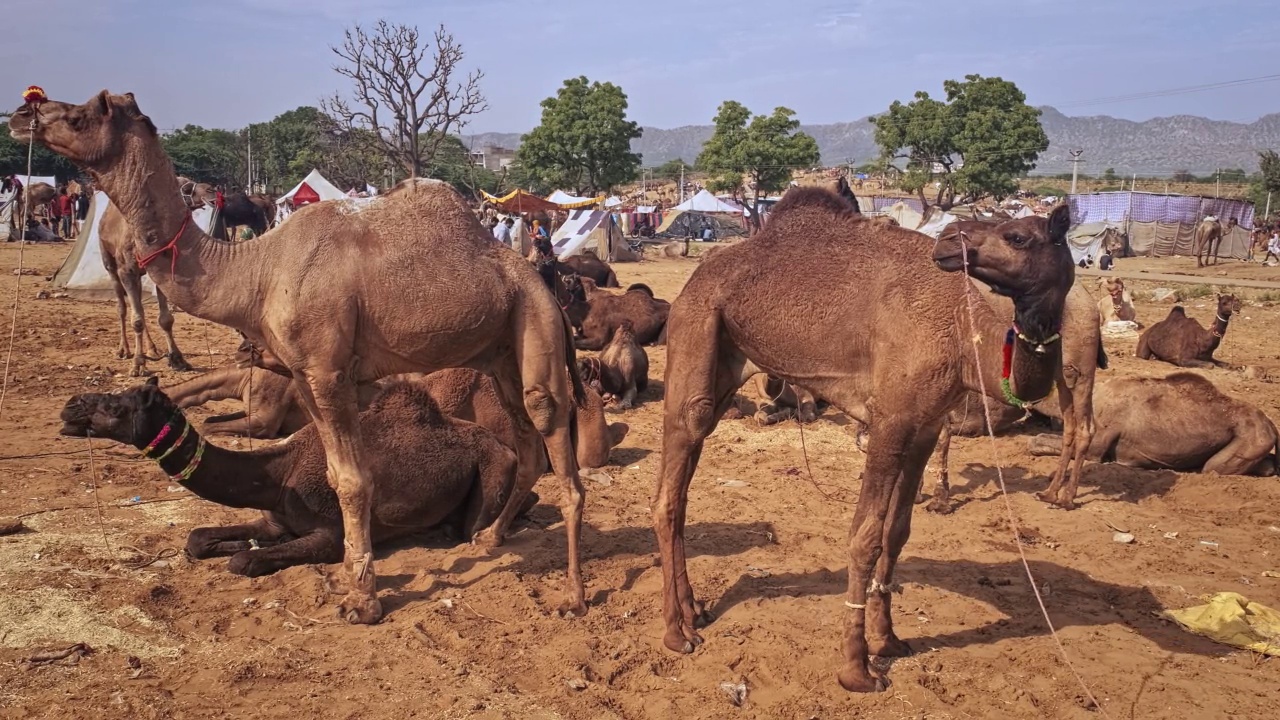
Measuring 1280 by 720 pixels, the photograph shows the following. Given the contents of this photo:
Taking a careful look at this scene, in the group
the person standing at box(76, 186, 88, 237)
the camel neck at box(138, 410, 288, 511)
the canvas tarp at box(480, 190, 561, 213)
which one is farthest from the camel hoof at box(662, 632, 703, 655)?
the person standing at box(76, 186, 88, 237)

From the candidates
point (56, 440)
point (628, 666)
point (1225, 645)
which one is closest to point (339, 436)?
point (628, 666)

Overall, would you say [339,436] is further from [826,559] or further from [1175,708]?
[1175,708]

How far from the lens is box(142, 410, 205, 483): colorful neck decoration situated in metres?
5.89

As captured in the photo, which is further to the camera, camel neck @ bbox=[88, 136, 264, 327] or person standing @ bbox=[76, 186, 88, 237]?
person standing @ bbox=[76, 186, 88, 237]

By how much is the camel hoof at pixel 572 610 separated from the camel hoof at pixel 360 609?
1107mm

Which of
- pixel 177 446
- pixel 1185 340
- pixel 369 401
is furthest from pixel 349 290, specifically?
pixel 1185 340

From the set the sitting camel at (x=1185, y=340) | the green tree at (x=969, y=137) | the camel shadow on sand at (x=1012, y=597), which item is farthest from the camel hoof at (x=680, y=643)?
the green tree at (x=969, y=137)

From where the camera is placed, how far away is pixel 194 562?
6.34m

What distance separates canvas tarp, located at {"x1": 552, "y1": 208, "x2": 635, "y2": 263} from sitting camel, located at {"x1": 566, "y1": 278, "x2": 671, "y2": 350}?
53.4 feet

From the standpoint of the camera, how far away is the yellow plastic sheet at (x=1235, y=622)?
218 inches

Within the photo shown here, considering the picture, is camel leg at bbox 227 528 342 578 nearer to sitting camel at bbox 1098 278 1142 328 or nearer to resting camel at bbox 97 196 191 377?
resting camel at bbox 97 196 191 377

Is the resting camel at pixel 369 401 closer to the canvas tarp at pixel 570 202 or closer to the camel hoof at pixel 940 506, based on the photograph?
the camel hoof at pixel 940 506

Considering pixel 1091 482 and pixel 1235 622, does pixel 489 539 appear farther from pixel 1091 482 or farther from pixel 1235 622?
pixel 1091 482

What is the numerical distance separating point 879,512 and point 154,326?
14.7 meters
